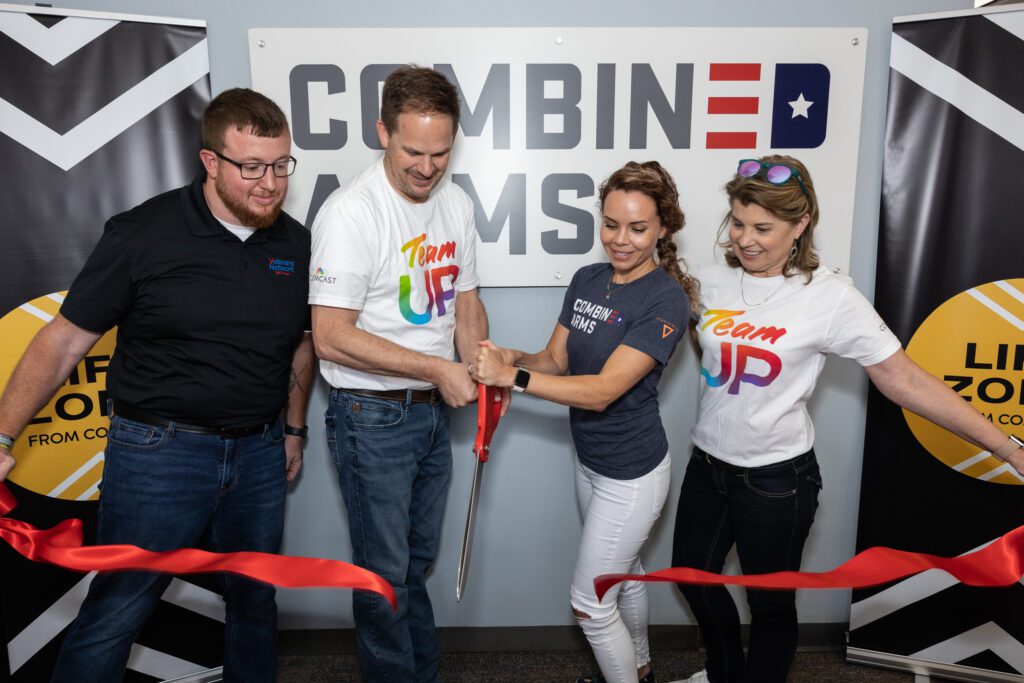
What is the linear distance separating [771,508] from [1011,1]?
75.8 inches

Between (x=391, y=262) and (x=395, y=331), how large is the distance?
20 cm

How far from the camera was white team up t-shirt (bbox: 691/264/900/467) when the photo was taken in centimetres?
185

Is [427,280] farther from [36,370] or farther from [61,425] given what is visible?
[61,425]

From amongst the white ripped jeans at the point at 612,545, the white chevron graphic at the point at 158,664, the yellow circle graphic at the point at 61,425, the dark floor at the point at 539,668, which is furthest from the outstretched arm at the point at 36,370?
the white ripped jeans at the point at 612,545

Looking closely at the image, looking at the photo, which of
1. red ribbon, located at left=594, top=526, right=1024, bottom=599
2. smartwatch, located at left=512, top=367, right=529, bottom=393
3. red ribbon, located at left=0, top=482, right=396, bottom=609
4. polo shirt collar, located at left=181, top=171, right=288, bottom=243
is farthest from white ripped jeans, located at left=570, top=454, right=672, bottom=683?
polo shirt collar, located at left=181, top=171, right=288, bottom=243

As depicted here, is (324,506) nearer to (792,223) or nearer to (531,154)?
(531,154)

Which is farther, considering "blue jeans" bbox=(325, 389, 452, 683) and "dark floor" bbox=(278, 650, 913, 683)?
"dark floor" bbox=(278, 650, 913, 683)

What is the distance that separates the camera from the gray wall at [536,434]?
7.30 ft

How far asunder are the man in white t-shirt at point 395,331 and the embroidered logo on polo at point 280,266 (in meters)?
0.10

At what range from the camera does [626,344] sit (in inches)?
72.2

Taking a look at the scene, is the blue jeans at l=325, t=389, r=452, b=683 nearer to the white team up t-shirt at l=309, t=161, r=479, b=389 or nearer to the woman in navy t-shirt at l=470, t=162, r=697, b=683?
the white team up t-shirt at l=309, t=161, r=479, b=389

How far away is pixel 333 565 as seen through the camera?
5.52 feet

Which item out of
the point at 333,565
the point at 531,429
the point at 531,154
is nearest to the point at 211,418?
the point at 333,565

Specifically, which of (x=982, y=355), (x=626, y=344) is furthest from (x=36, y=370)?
(x=982, y=355)
